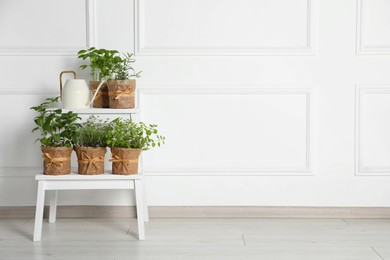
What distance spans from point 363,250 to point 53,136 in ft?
4.61

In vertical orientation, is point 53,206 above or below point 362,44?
below

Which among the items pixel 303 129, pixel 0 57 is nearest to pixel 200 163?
pixel 303 129

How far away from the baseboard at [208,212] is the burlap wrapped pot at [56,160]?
0.49 meters

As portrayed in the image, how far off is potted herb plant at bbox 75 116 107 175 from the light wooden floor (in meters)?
Result: 0.31

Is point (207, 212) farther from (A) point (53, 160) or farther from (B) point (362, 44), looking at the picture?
(B) point (362, 44)

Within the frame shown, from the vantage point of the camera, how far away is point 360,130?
9.95ft

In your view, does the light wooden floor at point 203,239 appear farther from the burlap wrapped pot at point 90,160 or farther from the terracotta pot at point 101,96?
the terracotta pot at point 101,96

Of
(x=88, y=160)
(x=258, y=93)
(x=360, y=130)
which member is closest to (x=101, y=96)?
(x=88, y=160)

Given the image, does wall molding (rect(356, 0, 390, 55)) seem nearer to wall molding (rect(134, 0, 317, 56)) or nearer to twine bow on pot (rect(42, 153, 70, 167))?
wall molding (rect(134, 0, 317, 56))

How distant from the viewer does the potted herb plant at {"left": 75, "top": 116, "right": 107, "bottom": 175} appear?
2623 millimetres

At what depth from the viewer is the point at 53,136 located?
104 inches

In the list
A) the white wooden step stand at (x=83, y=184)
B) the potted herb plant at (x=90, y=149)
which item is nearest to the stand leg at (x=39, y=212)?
the white wooden step stand at (x=83, y=184)

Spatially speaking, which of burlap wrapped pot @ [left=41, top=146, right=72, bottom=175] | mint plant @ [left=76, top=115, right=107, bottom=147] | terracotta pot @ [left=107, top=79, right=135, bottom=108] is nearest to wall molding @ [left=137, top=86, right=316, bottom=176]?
terracotta pot @ [left=107, top=79, right=135, bottom=108]

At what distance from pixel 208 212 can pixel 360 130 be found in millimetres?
879
